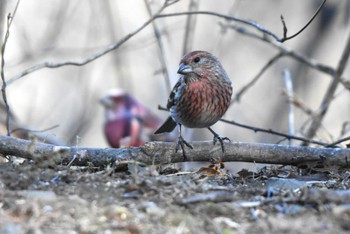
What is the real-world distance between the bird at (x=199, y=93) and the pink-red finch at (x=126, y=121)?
3.66 meters

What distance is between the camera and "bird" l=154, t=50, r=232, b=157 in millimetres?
5777

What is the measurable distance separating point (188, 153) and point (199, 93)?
1.20 m

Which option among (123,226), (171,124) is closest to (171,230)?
(123,226)

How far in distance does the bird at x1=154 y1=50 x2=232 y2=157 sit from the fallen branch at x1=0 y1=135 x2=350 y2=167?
0.99 metres

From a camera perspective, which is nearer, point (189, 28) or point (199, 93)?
point (199, 93)

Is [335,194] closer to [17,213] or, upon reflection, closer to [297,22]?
[17,213]

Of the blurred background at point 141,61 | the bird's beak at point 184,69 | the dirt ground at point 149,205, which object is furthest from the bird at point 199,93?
the blurred background at point 141,61

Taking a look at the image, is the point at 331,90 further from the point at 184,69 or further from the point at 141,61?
the point at 141,61

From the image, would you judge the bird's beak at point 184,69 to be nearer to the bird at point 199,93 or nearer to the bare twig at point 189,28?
the bird at point 199,93

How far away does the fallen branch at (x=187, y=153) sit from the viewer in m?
4.48

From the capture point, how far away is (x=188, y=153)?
4.69 m

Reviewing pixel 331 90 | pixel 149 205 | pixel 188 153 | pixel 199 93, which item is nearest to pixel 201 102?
pixel 199 93

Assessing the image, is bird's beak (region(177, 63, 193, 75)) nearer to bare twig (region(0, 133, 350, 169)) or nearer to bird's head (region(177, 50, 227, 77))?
bird's head (region(177, 50, 227, 77))

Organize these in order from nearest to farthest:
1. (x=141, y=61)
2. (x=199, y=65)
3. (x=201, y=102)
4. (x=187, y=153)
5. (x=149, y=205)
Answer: (x=149, y=205), (x=187, y=153), (x=201, y=102), (x=199, y=65), (x=141, y=61)
